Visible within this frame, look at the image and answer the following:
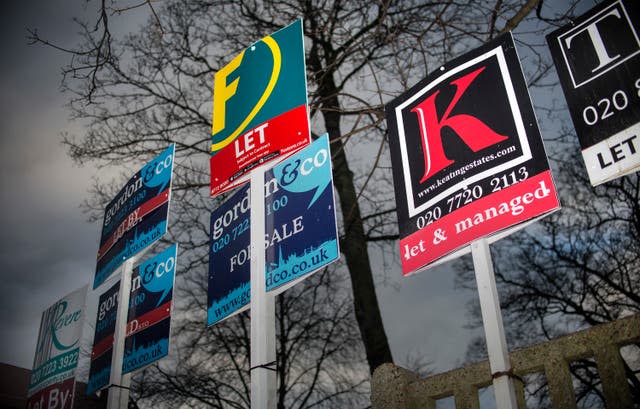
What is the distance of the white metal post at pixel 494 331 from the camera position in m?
3.17

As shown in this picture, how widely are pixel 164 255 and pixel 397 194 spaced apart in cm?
297

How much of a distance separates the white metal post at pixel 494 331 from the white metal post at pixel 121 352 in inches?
157

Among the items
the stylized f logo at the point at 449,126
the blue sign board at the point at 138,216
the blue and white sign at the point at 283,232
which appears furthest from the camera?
the blue sign board at the point at 138,216

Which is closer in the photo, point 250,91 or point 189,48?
point 250,91

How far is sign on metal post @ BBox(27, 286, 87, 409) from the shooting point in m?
6.12

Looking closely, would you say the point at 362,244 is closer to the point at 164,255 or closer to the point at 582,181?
the point at 164,255

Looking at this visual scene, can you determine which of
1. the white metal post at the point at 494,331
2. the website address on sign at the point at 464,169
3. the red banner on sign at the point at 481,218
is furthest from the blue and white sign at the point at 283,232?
the white metal post at the point at 494,331

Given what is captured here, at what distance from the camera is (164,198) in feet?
21.4

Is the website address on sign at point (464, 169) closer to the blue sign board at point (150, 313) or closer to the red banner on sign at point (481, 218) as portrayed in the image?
the red banner on sign at point (481, 218)

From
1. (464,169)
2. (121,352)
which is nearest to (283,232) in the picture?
(464,169)

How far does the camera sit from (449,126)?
14.2ft

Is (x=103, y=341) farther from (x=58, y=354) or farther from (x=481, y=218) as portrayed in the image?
(x=481, y=218)

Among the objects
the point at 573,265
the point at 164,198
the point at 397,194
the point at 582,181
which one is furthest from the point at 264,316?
the point at 573,265

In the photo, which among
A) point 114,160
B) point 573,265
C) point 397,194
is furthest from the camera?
point 573,265
